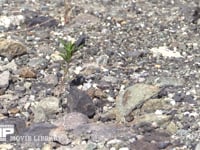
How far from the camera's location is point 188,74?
193 inches

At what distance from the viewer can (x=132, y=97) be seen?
4.37 meters

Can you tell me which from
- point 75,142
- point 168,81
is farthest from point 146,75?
point 75,142

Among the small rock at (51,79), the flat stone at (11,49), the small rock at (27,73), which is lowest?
the small rock at (51,79)

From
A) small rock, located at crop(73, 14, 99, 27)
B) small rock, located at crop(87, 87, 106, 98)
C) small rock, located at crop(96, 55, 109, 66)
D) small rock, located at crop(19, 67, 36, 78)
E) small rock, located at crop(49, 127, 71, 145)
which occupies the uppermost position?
small rock, located at crop(73, 14, 99, 27)

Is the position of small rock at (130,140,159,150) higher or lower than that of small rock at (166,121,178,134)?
lower

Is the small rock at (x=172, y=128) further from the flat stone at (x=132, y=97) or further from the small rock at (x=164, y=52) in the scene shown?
the small rock at (x=164, y=52)

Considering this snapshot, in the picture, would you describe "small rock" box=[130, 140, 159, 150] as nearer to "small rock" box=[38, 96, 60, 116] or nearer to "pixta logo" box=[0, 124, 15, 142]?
"small rock" box=[38, 96, 60, 116]

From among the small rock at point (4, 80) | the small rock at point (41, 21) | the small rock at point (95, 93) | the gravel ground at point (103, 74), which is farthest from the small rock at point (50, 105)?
the small rock at point (41, 21)

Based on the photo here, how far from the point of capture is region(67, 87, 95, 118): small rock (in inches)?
169

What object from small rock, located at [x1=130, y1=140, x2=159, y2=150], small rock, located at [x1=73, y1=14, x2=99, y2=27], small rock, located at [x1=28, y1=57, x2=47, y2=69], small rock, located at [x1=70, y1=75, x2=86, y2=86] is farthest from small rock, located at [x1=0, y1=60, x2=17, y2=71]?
small rock, located at [x1=130, y1=140, x2=159, y2=150]

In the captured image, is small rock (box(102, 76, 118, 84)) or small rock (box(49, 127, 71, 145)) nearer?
small rock (box(49, 127, 71, 145))

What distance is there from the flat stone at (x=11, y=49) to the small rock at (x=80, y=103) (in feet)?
3.22

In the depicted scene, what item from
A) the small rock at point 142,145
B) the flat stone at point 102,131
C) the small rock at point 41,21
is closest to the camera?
the small rock at point 142,145

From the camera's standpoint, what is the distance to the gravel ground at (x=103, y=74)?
406 centimetres
